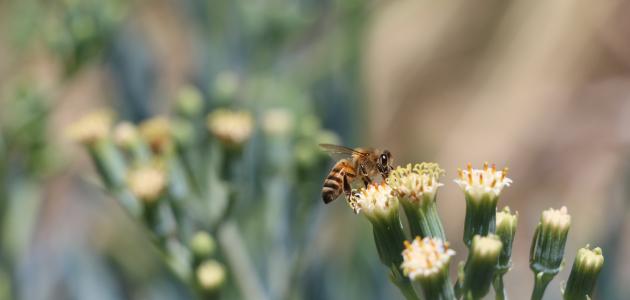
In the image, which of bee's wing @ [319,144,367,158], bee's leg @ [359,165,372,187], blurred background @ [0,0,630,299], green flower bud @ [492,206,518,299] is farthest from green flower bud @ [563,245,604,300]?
blurred background @ [0,0,630,299]

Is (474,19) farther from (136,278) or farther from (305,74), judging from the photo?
(136,278)

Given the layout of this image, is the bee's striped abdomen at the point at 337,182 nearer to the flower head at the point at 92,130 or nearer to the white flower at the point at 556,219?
the white flower at the point at 556,219

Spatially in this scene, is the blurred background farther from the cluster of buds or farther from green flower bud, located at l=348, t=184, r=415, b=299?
green flower bud, located at l=348, t=184, r=415, b=299

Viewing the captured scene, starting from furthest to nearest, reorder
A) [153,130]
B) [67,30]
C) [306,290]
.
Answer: [306,290] → [67,30] → [153,130]

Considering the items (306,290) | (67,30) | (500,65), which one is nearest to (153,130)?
(67,30)

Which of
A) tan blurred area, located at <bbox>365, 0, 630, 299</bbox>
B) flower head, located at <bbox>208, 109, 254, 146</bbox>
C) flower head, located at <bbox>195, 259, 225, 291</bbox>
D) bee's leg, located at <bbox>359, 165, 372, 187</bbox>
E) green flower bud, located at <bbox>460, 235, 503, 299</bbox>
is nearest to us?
green flower bud, located at <bbox>460, 235, 503, 299</bbox>

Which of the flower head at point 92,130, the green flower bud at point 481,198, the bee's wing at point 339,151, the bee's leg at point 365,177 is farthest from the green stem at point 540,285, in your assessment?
the flower head at point 92,130

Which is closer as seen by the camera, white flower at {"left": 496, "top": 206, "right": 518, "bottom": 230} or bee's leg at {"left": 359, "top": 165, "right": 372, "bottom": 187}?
white flower at {"left": 496, "top": 206, "right": 518, "bottom": 230}
